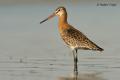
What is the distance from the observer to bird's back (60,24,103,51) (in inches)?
496

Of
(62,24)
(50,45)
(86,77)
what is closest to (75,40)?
(62,24)

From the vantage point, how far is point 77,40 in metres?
12.8

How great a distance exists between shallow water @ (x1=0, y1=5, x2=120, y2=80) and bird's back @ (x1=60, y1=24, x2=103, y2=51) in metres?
0.33

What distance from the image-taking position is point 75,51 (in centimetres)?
1310

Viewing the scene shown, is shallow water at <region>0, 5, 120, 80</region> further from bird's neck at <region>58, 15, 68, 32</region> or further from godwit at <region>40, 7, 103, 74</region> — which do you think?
bird's neck at <region>58, 15, 68, 32</region>

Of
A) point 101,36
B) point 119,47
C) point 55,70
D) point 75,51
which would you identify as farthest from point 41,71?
point 101,36

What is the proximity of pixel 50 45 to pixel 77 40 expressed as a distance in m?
2.17

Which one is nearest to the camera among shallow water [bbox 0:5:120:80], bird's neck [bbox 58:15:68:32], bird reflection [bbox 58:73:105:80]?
Result: bird reflection [bbox 58:73:105:80]

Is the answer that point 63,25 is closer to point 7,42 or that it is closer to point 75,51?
point 75,51

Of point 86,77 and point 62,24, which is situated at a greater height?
point 62,24

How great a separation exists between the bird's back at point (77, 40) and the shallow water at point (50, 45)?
1.07 feet

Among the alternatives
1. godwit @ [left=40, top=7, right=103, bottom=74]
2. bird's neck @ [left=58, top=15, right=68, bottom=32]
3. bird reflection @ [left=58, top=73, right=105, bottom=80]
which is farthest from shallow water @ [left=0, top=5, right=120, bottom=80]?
bird's neck @ [left=58, top=15, right=68, bottom=32]

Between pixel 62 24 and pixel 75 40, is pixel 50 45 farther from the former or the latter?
pixel 75 40

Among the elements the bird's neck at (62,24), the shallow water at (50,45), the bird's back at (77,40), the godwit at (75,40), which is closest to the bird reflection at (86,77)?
the shallow water at (50,45)
